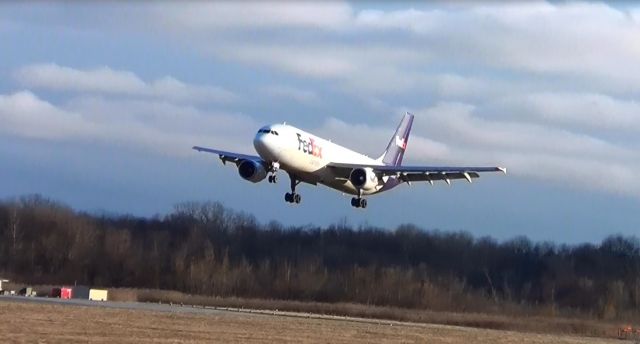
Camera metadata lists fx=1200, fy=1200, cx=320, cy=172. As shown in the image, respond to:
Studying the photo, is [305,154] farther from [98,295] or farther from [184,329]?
[98,295]

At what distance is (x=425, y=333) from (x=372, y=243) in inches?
2239

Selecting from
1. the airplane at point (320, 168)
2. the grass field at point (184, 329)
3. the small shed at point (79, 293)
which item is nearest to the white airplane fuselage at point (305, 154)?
the airplane at point (320, 168)

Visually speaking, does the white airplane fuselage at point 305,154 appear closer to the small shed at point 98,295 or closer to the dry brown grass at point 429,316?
the dry brown grass at point 429,316

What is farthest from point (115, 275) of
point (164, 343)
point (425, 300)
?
point (164, 343)

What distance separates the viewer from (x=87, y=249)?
9506 cm

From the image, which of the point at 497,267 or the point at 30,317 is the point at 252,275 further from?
the point at 30,317

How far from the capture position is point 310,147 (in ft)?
179

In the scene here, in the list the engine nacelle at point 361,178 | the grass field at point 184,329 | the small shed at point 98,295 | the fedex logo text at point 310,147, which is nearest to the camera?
the grass field at point 184,329

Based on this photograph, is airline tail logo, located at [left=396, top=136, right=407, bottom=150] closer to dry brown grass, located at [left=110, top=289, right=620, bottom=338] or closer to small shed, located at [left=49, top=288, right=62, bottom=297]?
dry brown grass, located at [left=110, top=289, right=620, bottom=338]

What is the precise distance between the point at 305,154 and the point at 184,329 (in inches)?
570

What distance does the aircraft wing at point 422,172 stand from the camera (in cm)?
5732

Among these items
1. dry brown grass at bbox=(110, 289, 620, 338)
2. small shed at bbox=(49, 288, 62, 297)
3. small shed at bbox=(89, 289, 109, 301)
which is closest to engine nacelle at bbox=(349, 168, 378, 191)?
dry brown grass at bbox=(110, 289, 620, 338)

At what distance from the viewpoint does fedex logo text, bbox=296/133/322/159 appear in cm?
5375

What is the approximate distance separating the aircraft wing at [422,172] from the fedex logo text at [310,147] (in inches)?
59.7
